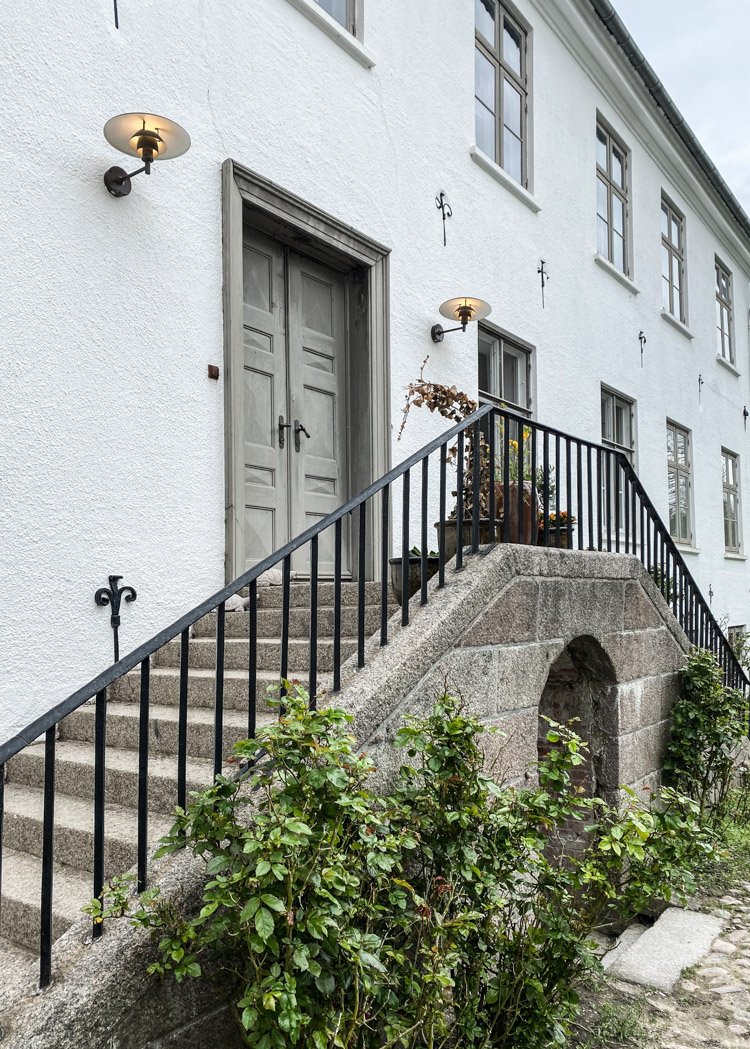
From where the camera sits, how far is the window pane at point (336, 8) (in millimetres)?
6102

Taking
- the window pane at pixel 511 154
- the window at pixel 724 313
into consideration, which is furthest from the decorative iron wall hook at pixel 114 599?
the window at pixel 724 313

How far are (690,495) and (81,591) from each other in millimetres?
10205

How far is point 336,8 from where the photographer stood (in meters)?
6.18

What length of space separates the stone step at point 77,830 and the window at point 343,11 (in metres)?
5.62

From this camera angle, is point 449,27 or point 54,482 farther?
point 449,27

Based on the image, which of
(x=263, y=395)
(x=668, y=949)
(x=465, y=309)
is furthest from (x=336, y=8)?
(x=668, y=949)

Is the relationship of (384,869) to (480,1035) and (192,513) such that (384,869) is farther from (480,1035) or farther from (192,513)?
(192,513)

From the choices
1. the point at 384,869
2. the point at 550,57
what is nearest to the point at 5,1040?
the point at 384,869

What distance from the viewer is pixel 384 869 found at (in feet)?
8.34

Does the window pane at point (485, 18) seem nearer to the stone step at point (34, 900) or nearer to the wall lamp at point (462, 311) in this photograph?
the wall lamp at point (462, 311)

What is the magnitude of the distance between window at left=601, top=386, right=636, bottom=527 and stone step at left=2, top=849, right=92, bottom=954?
791 cm

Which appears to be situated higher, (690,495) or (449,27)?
(449,27)

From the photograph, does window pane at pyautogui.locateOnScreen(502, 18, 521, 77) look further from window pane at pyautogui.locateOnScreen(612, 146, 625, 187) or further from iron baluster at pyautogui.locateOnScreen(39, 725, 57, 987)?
iron baluster at pyautogui.locateOnScreen(39, 725, 57, 987)

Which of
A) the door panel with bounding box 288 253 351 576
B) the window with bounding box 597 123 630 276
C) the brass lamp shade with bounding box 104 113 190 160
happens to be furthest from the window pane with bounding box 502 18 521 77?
the brass lamp shade with bounding box 104 113 190 160
